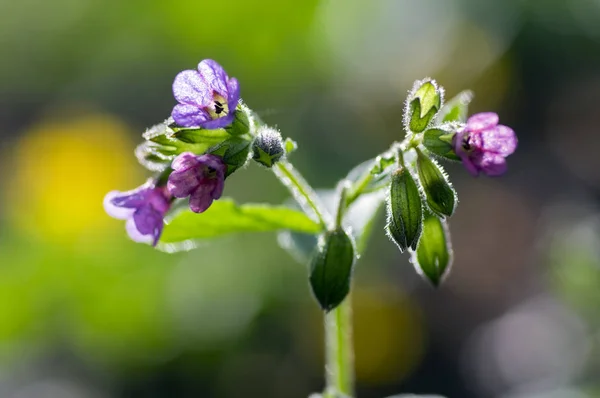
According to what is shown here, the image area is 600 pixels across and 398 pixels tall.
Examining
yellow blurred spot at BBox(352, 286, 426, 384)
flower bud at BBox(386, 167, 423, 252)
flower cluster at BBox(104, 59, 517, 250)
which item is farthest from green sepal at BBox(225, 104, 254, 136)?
yellow blurred spot at BBox(352, 286, 426, 384)

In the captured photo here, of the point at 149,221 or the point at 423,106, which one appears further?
the point at 149,221

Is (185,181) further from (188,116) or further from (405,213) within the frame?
(405,213)

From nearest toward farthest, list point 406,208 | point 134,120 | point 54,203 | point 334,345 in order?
point 406,208 → point 334,345 → point 54,203 → point 134,120

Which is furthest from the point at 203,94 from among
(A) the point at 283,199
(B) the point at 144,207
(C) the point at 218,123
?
(A) the point at 283,199

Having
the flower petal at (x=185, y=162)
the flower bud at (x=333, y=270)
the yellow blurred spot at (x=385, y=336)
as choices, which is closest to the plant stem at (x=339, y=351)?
the flower bud at (x=333, y=270)

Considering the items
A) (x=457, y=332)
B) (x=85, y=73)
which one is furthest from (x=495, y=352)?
(x=85, y=73)

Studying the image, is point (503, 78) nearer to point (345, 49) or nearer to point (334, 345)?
point (345, 49)
